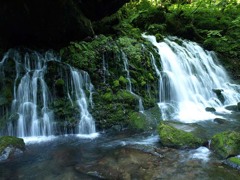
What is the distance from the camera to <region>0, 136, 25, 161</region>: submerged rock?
7211mm

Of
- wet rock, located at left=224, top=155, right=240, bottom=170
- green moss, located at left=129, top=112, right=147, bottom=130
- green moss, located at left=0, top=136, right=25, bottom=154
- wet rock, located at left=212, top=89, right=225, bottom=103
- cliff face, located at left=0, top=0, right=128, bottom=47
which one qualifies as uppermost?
cliff face, located at left=0, top=0, right=128, bottom=47

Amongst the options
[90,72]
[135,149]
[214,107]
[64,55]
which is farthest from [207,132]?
[64,55]

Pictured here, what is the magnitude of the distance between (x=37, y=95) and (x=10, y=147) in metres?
2.38

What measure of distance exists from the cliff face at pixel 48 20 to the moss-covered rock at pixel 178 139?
16.6ft

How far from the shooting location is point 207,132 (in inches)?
333

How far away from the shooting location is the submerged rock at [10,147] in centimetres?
721

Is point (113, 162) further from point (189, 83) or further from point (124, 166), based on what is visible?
point (189, 83)

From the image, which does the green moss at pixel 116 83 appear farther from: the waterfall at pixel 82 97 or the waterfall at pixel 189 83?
the waterfall at pixel 189 83

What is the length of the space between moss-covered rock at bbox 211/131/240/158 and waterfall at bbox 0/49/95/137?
378 centimetres

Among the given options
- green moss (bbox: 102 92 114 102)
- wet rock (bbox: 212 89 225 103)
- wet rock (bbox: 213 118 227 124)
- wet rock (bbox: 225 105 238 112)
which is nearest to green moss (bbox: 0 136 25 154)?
green moss (bbox: 102 92 114 102)

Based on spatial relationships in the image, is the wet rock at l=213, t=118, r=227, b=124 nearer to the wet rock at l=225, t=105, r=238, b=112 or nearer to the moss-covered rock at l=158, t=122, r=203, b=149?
the wet rock at l=225, t=105, r=238, b=112

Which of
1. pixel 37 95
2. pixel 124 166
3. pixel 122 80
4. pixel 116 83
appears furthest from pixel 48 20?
pixel 124 166

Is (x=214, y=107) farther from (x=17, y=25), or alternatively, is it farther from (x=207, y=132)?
(x=17, y=25)

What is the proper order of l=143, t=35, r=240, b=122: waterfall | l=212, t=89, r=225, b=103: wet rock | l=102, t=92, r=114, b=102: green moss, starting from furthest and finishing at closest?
l=212, t=89, r=225, b=103: wet rock → l=143, t=35, r=240, b=122: waterfall → l=102, t=92, r=114, b=102: green moss
